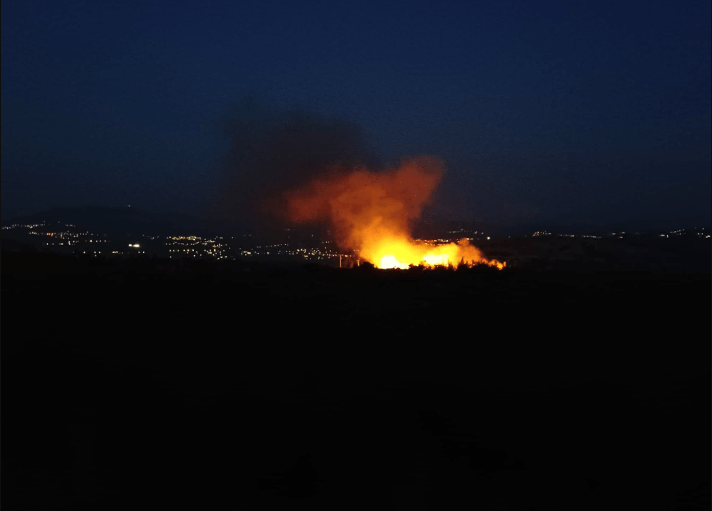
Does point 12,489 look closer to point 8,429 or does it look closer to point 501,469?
point 8,429

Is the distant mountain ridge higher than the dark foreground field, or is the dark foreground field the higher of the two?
the distant mountain ridge

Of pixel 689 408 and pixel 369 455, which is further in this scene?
pixel 689 408

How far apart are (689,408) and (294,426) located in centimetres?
530

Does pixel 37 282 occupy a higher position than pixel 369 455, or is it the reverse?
pixel 37 282

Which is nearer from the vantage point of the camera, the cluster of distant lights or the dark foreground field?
the dark foreground field

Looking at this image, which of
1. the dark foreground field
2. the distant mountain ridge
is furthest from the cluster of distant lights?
the dark foreground field

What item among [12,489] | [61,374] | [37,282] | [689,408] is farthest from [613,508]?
[37,282]

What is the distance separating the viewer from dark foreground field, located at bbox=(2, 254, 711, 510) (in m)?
5.69

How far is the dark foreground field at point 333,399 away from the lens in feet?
18.7

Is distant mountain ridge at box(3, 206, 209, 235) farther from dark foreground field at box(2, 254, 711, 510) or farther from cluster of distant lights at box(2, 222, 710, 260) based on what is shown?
dark foreground field at box(2, 254, 711, 510)

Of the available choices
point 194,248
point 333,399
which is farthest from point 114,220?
point 333,399

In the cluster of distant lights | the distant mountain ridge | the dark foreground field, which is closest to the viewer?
the dark foreground field

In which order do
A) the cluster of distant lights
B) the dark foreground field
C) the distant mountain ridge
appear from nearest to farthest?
the dark foreground field → the cluster of distant lights → the distant mountain ridge

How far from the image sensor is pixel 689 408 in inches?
296
